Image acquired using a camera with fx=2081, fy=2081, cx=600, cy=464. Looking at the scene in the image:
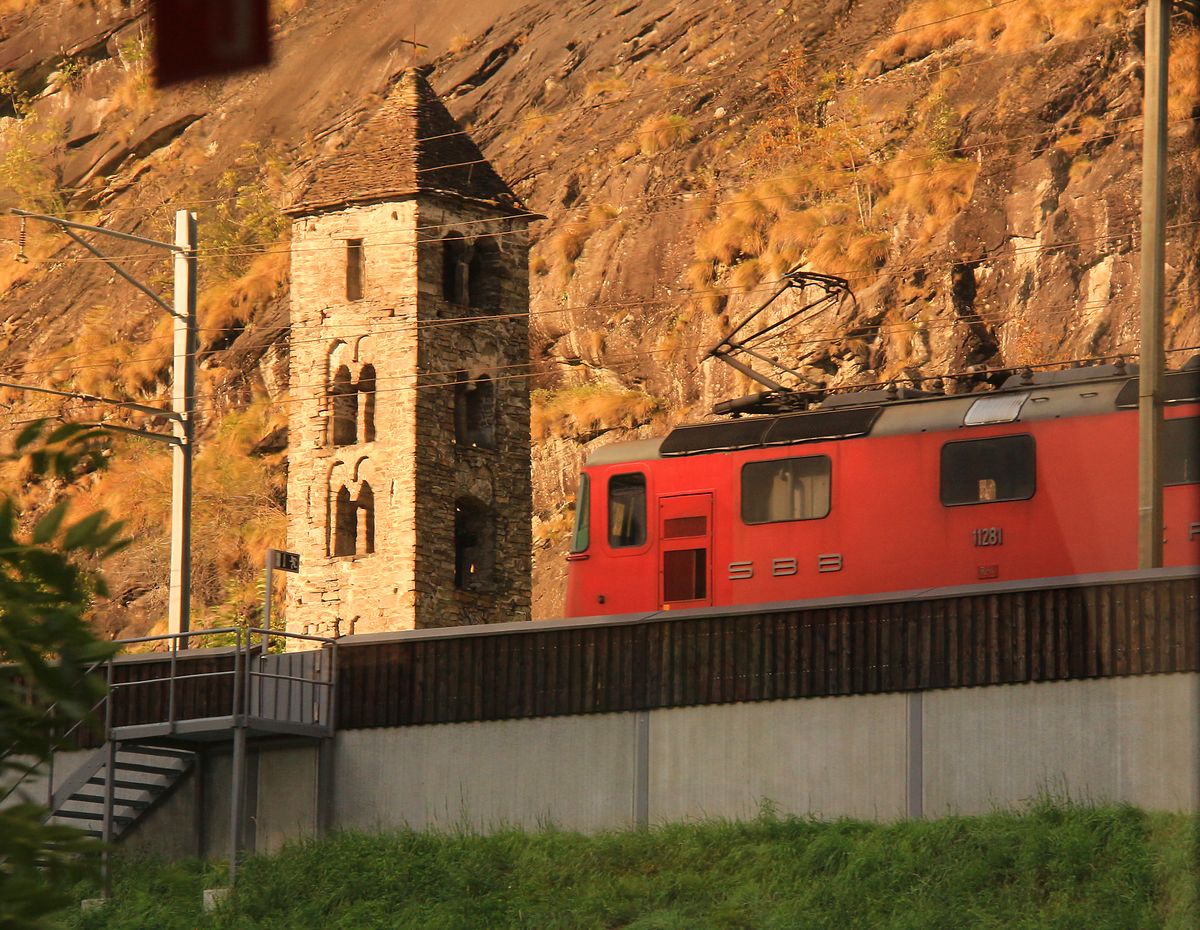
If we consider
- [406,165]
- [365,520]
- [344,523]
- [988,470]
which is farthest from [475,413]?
[988,470]

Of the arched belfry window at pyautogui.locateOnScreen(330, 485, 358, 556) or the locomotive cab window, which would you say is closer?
the locomotive cab window

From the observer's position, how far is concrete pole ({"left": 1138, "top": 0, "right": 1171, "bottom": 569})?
2230 centimetres

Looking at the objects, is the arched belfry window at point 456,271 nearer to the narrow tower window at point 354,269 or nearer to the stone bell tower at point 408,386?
the stone bell tower at point 408,386

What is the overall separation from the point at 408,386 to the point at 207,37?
1580 inches

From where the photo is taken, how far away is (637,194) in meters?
66.4

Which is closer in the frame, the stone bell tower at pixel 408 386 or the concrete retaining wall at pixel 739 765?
the concrete retaining wall at pixel 739 765

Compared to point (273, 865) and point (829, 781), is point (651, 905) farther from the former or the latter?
point (273, 865)

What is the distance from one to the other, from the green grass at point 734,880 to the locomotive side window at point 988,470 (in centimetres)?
568

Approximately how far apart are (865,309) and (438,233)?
12784mm

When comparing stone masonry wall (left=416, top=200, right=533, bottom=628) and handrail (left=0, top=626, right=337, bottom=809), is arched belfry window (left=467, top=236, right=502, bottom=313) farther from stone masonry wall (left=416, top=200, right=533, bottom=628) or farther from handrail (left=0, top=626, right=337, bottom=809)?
handrail (left=0, top=626, right=337, bottom=809)

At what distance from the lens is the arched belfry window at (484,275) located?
49.4 m

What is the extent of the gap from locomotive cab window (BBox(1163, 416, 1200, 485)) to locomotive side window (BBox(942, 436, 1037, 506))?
1.74 meters

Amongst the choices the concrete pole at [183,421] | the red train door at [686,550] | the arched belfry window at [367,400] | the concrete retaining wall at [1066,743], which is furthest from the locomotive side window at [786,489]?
the arched belfry window at [367,400]

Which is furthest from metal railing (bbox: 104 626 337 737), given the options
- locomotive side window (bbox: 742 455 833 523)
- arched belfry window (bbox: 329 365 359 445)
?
arched belfry window (bbox: 329 365 359 445)
